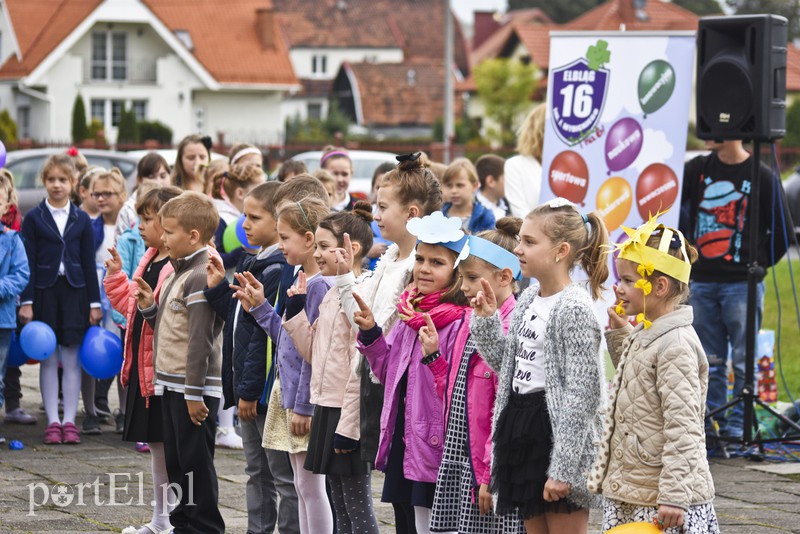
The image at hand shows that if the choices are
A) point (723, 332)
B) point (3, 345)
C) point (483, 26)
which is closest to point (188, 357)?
point (3, 345)

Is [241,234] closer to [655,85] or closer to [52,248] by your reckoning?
[52,248]

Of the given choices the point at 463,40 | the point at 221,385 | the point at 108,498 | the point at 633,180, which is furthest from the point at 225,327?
the point at 463,40

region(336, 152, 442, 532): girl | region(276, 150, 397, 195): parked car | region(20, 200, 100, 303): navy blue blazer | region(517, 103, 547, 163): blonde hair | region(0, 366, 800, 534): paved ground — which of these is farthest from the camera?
region(276, 150, 397, 195): parked car

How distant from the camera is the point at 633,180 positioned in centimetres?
855

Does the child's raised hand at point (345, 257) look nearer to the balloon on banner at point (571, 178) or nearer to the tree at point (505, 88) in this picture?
the balloon on banner at point (571, 178)

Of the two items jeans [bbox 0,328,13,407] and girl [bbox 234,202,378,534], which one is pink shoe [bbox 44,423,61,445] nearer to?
jeans [bbox 0,328,13,407]

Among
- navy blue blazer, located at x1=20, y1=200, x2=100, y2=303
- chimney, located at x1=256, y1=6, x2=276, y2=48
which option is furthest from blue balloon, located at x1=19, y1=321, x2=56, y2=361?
chimney, located at x1=256, y1=6, x2=276, y2=48

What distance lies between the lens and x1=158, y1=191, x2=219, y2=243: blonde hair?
Result: 6195 mm

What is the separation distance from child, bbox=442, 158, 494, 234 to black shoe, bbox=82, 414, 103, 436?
2.95 metres

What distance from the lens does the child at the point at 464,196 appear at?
9.09m

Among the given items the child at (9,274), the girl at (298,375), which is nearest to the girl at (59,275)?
the child at (9,274)

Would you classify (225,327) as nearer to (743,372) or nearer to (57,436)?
(57,436)

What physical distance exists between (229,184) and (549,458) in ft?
14.7

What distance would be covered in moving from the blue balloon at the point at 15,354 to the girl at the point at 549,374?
194 inches
